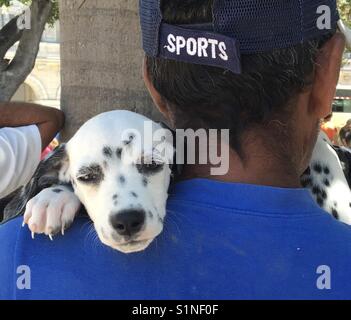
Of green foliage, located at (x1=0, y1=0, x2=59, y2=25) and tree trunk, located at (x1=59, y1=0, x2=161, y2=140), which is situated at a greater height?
green foliage, located at (x1=0, y1=0, x2=59, y2=25)

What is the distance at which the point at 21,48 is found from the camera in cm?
1154

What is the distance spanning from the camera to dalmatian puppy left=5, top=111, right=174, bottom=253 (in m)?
2.00

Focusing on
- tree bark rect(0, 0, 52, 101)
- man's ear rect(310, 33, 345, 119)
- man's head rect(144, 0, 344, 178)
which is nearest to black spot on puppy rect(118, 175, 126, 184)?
man's head rect(144, 0, 344, 178)

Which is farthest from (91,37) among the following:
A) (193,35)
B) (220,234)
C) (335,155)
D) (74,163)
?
(220,234)

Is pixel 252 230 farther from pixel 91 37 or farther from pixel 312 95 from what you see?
pixel 91 37

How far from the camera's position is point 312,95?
2023 mm

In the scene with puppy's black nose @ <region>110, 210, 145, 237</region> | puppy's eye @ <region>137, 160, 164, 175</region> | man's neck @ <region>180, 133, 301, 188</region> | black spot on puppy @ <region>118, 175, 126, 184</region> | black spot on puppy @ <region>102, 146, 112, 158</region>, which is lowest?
puppy's black nose @ <region>110, 210, 145, 237</region>

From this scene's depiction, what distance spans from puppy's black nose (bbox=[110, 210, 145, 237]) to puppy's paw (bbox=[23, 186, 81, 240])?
0.51 feet

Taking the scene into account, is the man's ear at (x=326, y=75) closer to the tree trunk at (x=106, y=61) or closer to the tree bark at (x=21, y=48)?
the tree trunk at (x=106, y=61)

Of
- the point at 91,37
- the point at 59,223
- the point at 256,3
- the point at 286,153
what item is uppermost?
the point at 91,37

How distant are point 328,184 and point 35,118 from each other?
165 cm

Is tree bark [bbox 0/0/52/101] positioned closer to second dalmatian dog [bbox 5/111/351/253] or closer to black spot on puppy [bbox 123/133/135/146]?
second dalmatian dog [bbox 5/111/351/253]

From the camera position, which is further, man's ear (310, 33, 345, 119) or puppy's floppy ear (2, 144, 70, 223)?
puppy's floppy ear (2, 144, 70, 223)

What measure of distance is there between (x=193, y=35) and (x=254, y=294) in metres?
0.78
